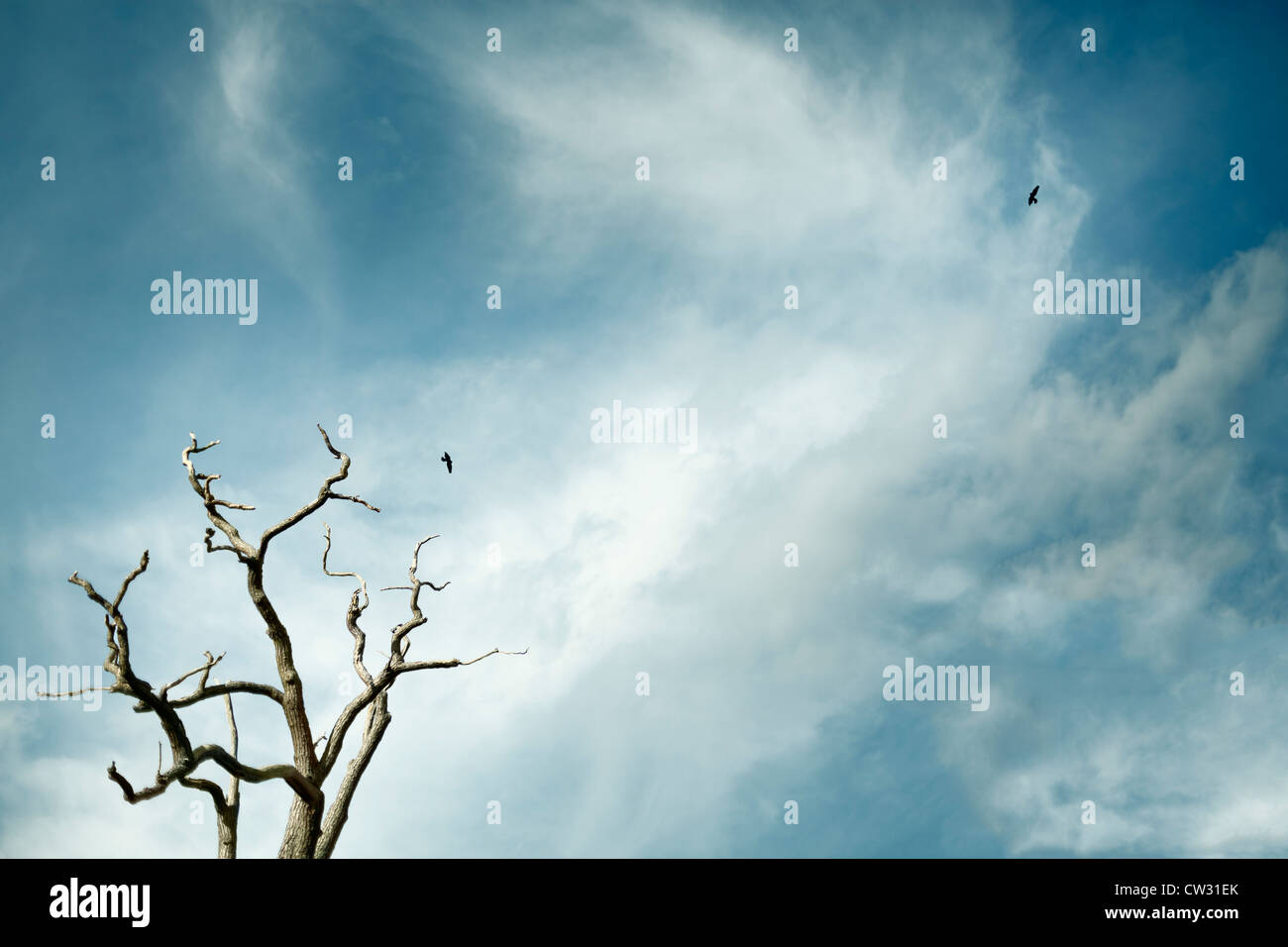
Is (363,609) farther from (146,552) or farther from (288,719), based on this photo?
(146,552)

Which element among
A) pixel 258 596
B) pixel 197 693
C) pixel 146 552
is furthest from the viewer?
pixel 258 596
